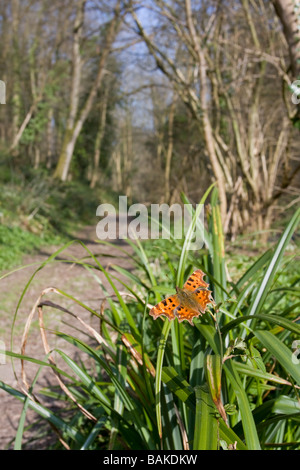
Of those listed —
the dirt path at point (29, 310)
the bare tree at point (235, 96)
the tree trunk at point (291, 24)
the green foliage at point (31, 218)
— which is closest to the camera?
the dirt path at point (29, 310)

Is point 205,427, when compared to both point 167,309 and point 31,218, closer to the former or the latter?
point 167,309

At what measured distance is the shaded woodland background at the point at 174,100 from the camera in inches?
247

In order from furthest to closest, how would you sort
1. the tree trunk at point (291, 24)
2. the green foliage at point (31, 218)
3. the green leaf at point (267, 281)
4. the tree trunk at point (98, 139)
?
the tree trunk at point (98, 139) → the green foliage at point (31, 218) → the tree trunk at point (291, 24) → the green leaf at point (267, 281)

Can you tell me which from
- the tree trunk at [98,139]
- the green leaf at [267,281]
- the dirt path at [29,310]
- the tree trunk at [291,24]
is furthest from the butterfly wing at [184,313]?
the tree trunk at [98,139]

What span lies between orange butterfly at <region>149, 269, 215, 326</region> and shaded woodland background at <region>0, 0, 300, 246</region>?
9.37ft

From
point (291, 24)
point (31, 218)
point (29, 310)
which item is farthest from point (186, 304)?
point (31, 218)

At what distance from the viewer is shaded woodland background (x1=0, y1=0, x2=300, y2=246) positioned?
6277mm

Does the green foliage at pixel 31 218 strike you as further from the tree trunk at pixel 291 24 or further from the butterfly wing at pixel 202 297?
the butterfly wing at pixel 202 297

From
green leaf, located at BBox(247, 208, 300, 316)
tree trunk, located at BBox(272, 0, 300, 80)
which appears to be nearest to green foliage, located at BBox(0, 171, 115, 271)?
tree trunk, located at BBox(272, 0, 300, 80)

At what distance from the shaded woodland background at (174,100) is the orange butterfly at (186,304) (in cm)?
286

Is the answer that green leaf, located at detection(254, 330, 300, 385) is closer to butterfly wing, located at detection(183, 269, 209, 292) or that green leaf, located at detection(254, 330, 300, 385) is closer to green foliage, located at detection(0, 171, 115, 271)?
butterfly wing, located at detection(183, 269, 209, 292)

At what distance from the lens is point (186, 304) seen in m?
1.00
